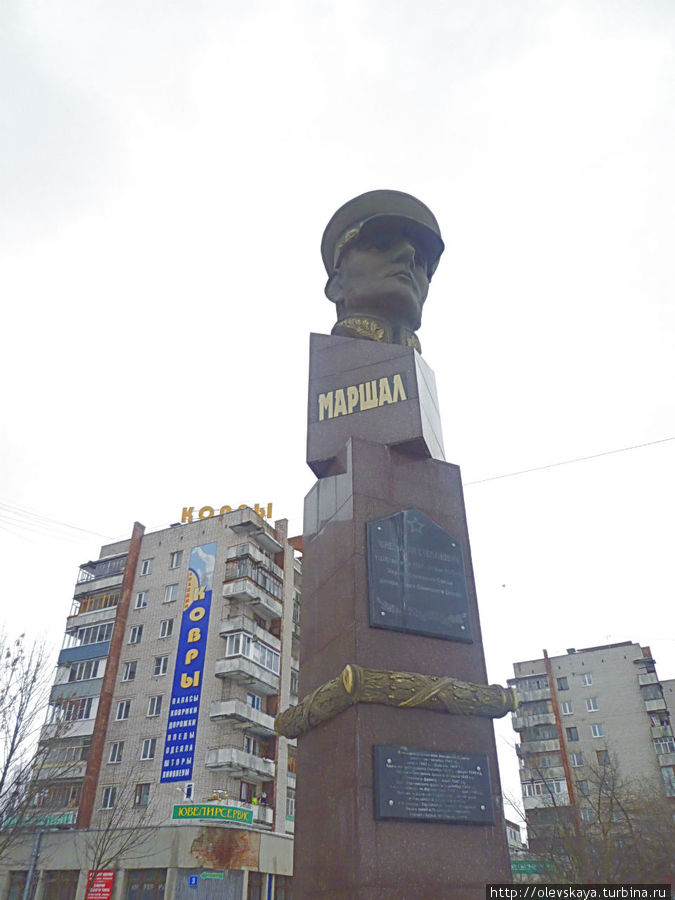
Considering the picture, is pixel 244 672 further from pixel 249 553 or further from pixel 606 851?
pixel 606 851

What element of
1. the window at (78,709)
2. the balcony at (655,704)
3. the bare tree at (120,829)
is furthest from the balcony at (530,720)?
the window at (78,709)

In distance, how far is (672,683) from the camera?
57.2 metres

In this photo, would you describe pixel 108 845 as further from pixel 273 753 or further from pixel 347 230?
pixel 347 230

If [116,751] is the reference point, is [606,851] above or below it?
below

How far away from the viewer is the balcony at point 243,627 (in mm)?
35594

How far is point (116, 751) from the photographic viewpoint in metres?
34.8

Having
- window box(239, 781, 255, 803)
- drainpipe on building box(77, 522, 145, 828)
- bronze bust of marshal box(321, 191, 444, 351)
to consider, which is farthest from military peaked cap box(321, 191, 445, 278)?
drainpipe on building box(77, 522, 145, 828)

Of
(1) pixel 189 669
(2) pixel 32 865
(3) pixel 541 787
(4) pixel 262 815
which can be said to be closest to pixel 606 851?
(4) pixel 262 815

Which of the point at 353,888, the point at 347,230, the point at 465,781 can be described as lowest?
the point at 353,888

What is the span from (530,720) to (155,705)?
3106cm

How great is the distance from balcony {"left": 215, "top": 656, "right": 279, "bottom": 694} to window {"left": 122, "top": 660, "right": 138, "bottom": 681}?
5.72 metres

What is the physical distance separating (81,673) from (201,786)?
36.4 feet

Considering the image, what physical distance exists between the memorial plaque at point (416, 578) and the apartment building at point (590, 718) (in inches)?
1754

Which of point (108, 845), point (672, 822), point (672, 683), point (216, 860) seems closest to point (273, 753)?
point (216, 860)
